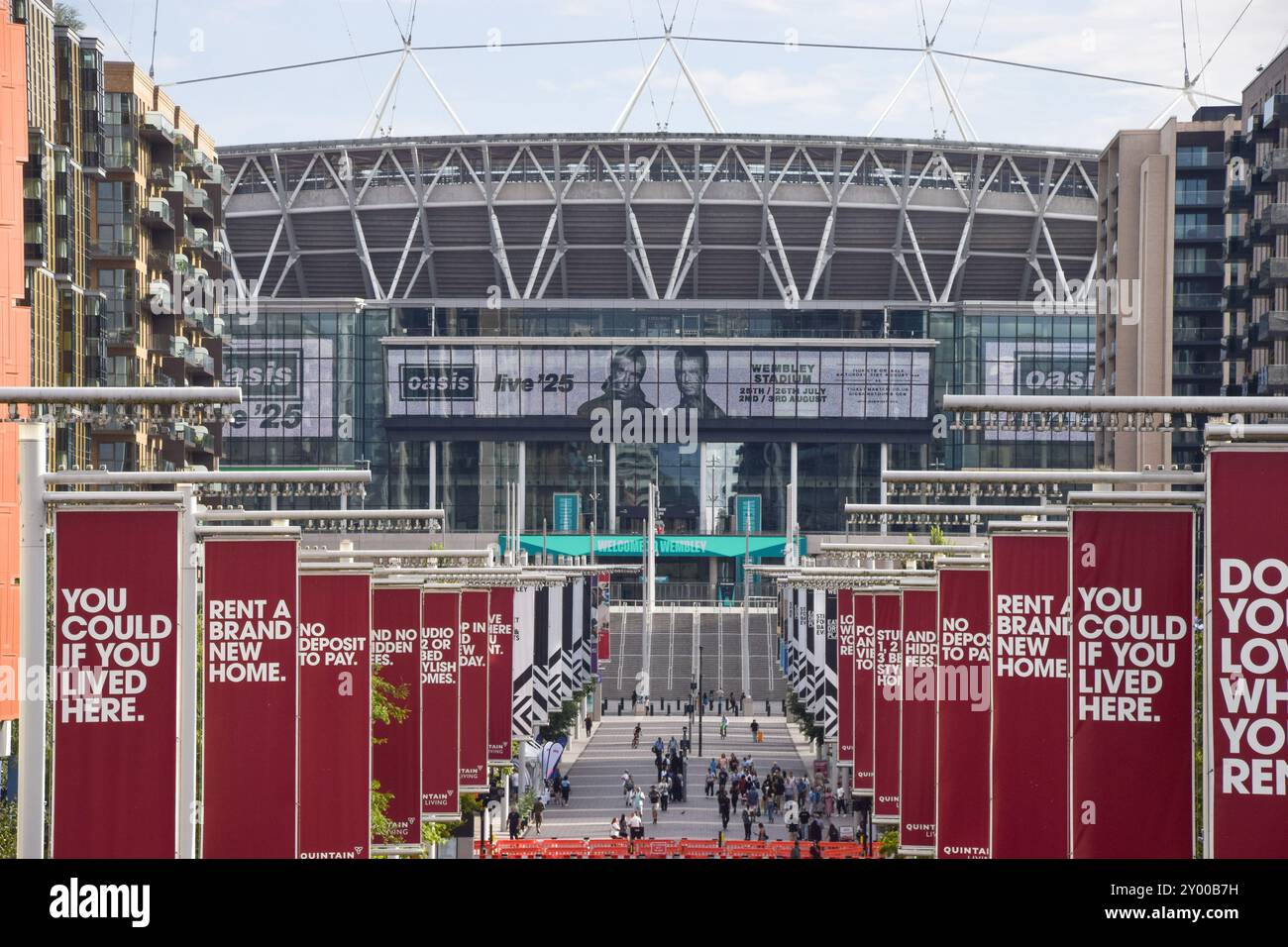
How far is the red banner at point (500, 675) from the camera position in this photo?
137 ft

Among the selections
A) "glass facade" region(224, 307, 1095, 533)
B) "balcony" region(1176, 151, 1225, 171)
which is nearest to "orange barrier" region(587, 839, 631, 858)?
"balcony" region(1176, 151, 1225, 171)

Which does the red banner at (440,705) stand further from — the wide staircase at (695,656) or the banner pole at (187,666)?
the wide staircase at (695,656)

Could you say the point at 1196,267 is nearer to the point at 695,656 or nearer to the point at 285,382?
the point at 695,656

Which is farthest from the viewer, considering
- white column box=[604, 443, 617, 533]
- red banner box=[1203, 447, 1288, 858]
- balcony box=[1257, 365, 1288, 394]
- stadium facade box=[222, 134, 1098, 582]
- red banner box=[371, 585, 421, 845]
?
white column box=[604, 443, 617, 533]

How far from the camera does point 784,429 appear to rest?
424 ft

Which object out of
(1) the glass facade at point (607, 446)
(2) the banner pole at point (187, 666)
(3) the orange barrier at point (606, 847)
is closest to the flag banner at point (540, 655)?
(3) the orange barrier at point (606, 847)

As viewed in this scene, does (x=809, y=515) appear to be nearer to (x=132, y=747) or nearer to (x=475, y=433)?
(x=475, y=433)

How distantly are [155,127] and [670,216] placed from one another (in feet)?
187

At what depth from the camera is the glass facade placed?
12662 cm

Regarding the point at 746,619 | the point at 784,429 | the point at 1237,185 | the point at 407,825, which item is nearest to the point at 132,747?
the point at 407,825

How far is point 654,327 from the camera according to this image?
12925cm

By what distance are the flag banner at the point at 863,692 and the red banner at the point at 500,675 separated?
8401 millimetres

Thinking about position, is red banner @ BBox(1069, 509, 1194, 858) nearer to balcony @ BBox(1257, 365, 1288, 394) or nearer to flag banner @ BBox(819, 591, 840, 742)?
flag banner @ BBox(819, 591, 840, 742)

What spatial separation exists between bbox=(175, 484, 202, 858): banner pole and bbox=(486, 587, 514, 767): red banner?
81.6ft
